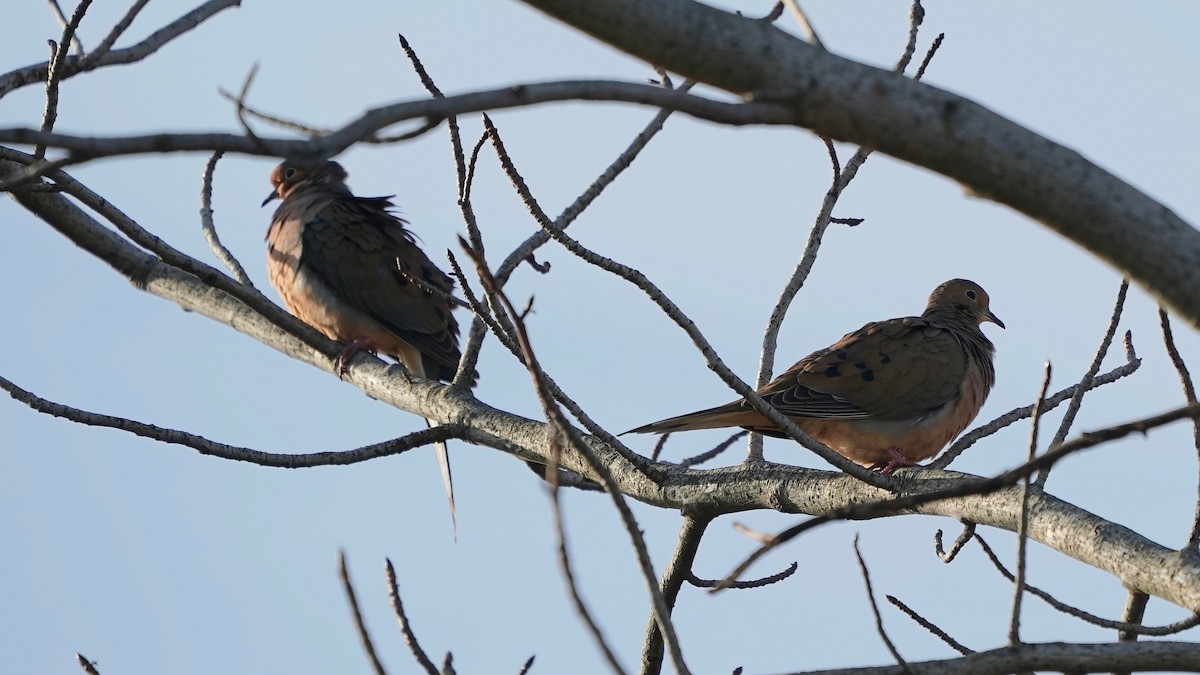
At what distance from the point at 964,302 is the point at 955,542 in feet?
12.6

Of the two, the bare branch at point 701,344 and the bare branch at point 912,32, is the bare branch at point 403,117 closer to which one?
the bare branch at point 701,344

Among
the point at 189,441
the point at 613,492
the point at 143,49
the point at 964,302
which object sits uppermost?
the point at 964,302

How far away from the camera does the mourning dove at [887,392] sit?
577 centimetres

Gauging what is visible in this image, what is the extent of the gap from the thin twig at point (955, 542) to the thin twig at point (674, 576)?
613mm

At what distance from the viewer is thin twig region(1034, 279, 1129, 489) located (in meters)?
2.77

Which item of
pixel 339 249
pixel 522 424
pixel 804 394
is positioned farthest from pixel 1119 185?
pixel 339 249

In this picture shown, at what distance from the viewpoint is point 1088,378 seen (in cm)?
277

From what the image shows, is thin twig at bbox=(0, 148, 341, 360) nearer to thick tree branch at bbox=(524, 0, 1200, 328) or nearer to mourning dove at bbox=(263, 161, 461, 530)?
thick tree branch at bbox=(524, 0, 1200, 328)

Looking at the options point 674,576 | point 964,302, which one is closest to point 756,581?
point 674,576

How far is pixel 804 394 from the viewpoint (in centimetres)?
574

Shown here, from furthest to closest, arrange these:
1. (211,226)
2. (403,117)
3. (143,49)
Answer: (211,226)
(143,49)
(403,117)

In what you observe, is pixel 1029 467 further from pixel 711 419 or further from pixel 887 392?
pixel 887 392

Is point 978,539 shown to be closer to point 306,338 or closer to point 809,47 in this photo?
point 809,47

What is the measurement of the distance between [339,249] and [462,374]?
10.3ft
